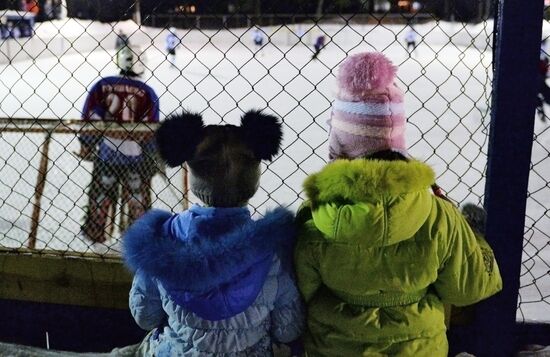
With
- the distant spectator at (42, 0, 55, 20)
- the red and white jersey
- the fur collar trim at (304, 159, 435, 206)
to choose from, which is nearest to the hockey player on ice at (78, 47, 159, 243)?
the red and white jersey

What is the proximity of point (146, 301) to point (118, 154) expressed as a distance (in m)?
2.47

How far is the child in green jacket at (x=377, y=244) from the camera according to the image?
4.98ft

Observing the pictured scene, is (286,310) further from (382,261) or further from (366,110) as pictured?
(366,110)

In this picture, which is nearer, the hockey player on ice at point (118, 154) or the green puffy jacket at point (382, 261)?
the green puffy jacket at point (382, 261)

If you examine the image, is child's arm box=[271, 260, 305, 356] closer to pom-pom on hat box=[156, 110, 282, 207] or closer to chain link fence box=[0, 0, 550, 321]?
pom-pom on hat box=[156, 110, 282, 207]

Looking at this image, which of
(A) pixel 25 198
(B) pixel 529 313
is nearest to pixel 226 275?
(B) pixel 529 313

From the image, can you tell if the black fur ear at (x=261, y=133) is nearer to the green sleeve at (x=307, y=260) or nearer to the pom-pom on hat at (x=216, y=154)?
the pom-pom on hat at (x=216, y=154)

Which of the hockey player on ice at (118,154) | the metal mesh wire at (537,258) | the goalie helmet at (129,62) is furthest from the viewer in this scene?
the goalie helmet at (129,62)

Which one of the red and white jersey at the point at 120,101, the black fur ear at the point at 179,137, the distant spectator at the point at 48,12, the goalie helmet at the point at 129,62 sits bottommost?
the black fur ear at the point at 179,137

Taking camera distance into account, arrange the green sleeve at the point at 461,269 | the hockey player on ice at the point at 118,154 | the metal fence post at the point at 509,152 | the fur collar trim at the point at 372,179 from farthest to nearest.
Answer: the hockey player on ice at the point at 118,154
the metal fence post at the point at 509,152
the green sleeve at the point at 461,269
the fur collar trim at the point at 372,179

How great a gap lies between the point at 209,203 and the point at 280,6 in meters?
25.8

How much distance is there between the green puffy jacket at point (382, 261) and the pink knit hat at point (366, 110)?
0.51 feet

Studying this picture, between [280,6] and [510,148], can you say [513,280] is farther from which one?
[280,6]

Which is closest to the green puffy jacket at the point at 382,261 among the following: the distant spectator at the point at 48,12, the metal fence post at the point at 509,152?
the metal fence post at the point at 509,152
